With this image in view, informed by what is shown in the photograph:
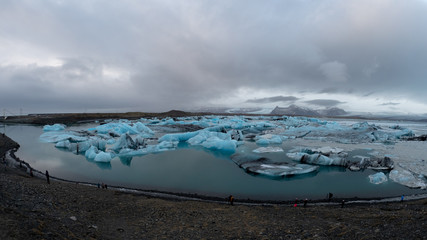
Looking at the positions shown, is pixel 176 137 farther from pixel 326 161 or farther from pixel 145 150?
pixel 326 161

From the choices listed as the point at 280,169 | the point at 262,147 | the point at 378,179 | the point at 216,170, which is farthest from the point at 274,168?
the point at 262,147

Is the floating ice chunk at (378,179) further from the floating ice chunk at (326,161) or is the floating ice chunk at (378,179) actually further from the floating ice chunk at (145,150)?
the floating ice chunk at (145,150)

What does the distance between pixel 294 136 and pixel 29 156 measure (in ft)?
89.4

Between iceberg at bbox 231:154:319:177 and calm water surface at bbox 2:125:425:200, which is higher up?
iceberg at bbox 231:154:319:177

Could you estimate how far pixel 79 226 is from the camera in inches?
174

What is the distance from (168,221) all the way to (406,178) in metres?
13.1

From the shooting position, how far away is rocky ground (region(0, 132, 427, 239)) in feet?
12.2

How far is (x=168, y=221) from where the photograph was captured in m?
5.62

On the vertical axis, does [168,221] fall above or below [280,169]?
above

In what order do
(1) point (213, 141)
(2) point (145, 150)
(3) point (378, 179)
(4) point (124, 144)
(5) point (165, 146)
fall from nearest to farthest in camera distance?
(3) point (378, 179)
(2) point (145, 150)
(4) point (124, 144)
(5) point (165, 146)
(1) point (213, 141)

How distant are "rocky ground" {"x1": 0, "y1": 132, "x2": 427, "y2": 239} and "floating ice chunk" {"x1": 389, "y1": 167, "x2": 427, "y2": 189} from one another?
24.7ft

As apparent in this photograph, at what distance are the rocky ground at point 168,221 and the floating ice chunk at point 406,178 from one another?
24.7ft

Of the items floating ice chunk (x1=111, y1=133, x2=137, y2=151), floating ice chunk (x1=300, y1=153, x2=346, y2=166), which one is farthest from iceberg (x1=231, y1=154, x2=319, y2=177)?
floating ice chunk (x1=111, y1=133, x2=137, y2=151)

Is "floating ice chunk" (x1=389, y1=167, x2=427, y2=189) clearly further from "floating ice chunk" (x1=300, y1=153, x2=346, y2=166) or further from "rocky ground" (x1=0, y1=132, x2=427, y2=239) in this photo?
"rocky ground" (x1=0, y1=132, x2=427, y2=239)
